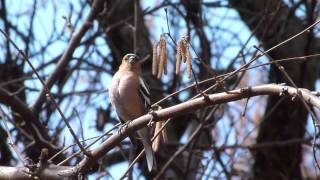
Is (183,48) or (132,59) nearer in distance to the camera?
(183,48)

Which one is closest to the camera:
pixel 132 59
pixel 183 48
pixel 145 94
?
pixel 183 48

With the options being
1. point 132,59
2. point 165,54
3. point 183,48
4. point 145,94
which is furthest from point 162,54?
point 132,59

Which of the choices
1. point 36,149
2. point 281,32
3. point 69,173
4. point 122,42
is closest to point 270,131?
point 281,32

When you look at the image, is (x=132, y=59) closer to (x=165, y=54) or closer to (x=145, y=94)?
(x=145, y=94)

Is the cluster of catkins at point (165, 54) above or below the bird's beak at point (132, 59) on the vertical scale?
below

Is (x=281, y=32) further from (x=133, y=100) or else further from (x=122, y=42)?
(x=133, y=100)

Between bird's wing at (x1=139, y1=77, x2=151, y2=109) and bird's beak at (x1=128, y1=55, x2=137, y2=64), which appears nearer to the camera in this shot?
bird's wing at (x1=139, y1=77, x2=151, y2=109)

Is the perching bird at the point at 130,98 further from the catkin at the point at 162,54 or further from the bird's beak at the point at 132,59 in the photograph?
the catkin at the point at 162,54

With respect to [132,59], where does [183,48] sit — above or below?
below

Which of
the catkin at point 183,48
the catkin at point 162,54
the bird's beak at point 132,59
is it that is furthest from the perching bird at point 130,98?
the catkin at point 183,48

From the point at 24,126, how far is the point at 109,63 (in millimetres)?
1929

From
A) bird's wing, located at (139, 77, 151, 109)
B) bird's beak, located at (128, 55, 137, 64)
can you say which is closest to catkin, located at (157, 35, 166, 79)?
bird's wing, located at (139, 77, 151, 109)

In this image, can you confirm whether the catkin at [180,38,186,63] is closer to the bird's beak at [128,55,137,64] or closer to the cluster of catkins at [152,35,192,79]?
the cluster of catkins at [152,35,192,79]

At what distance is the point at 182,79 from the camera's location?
25.6 feet
